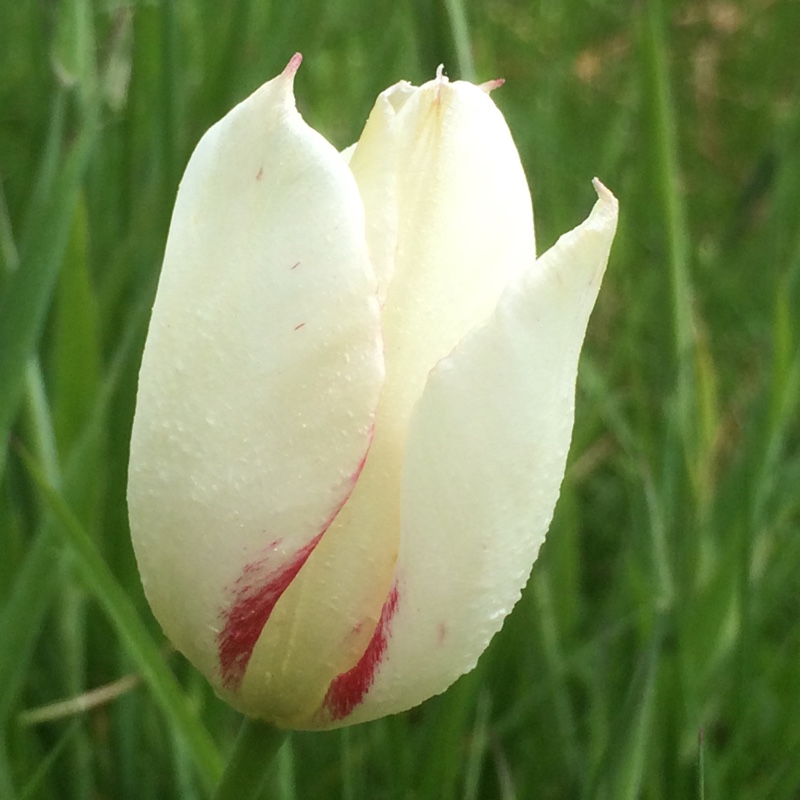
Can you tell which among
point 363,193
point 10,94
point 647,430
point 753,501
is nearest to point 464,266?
point 363,193

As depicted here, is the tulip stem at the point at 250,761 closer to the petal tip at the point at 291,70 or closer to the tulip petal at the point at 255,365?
the tulip petal at the point at 255,365

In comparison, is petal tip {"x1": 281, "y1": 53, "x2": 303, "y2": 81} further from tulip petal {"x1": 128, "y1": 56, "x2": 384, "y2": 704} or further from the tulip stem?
the tulip stem

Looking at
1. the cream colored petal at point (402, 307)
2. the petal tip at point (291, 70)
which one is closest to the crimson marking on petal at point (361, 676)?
the cream colored petal at point (402, 307)

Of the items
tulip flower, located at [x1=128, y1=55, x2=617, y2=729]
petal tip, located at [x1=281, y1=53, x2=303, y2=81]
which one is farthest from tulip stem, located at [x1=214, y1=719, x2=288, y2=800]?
petal tip, located at [x1=281, y1=53, x2=303, y2=81]

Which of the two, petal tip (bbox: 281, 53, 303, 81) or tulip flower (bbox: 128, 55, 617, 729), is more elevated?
petal tip (bbox: 281, 53, 303, 81)

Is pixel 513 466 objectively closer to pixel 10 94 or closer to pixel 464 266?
pixel 464 266

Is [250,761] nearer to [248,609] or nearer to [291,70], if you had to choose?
[248,609]

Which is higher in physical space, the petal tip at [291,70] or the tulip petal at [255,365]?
the petal tip at [291,70]

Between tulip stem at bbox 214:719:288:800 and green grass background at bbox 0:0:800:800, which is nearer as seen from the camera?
tulip stem at bbox 214:719:288:800

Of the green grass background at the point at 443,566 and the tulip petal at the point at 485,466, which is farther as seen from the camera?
the green grass background at the point at 443,566
